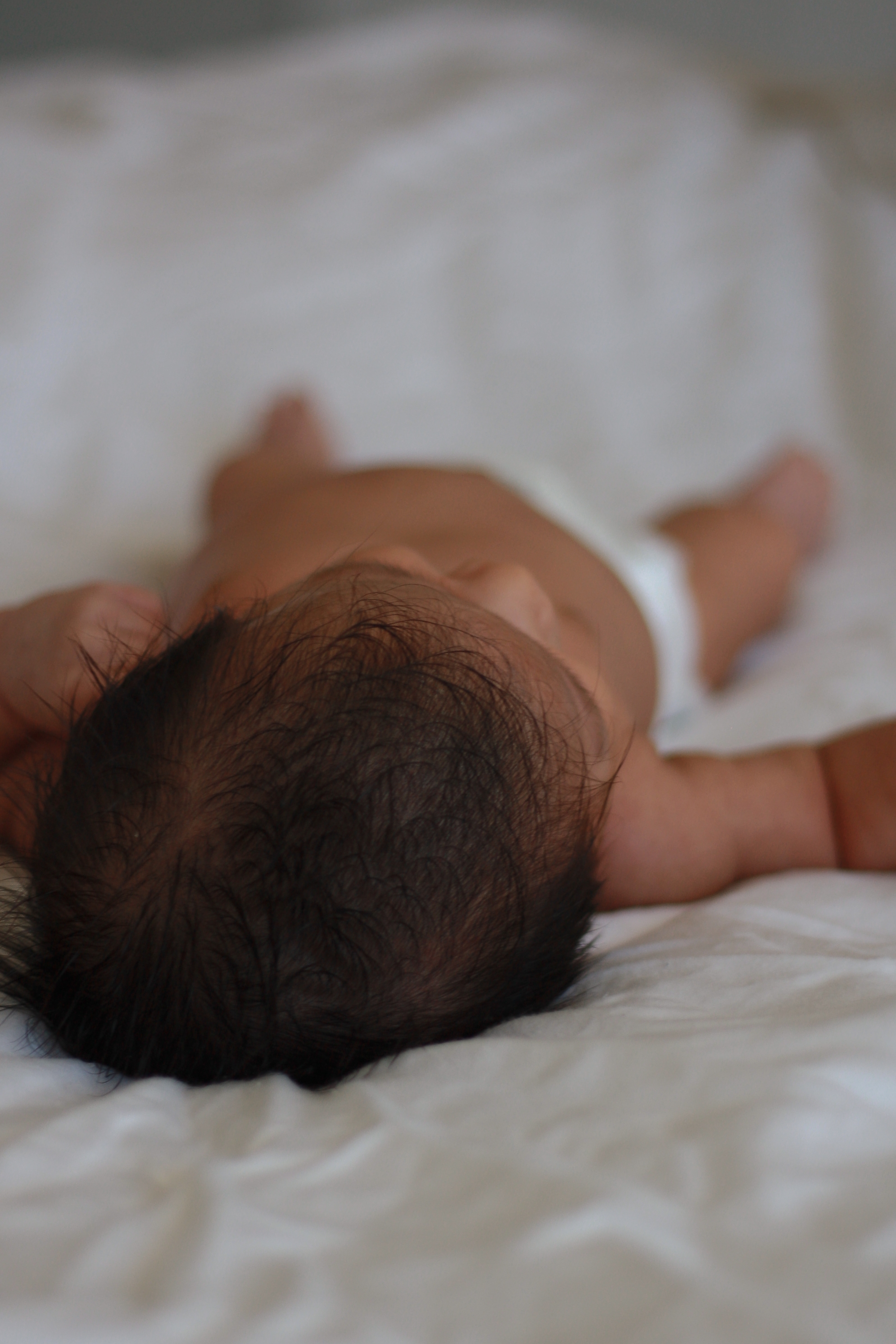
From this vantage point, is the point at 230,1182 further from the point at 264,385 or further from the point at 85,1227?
the point at 264,385

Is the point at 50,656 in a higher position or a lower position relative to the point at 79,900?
higher

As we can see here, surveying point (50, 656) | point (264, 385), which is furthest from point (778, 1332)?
point (264, 385)

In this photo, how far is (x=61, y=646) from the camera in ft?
2.70

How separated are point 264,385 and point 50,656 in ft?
2.92

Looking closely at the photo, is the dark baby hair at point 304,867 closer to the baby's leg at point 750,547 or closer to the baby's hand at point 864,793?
the baby's hand at point 864,793

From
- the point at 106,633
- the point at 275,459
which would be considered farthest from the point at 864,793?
the point at 275,459

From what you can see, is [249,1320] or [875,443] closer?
[249,1320]

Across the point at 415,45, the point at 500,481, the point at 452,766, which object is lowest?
the point at 452,766

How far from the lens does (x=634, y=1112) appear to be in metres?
0.50

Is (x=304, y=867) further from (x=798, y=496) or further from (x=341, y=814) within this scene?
(x=798, y=496)

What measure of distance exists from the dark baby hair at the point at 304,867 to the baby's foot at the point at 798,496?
2.61ft

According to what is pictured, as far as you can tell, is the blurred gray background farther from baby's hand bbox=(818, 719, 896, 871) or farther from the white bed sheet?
baby's hand bbox=(818, 719, 896, 871)

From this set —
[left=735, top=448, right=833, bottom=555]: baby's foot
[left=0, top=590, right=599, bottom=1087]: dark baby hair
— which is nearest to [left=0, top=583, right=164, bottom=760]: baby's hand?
[left=0, top=590, right=599, bottom=1087]: dark baby hair

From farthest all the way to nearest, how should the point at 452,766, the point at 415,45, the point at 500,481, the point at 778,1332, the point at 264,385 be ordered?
1. the point at 415,45
2. the point at 264,385
3. the point at 500,481
4. the point at 452,766
5. the point at 778,1332
